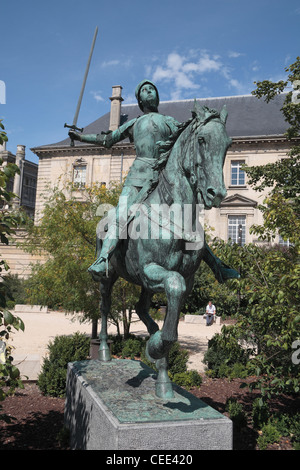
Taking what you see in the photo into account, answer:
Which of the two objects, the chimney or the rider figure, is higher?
the chimney

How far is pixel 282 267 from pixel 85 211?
28.8 feet

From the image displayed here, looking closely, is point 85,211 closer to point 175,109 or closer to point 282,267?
point 282,267

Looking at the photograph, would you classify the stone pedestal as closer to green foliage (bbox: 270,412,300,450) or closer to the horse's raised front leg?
the horse's raised front leg

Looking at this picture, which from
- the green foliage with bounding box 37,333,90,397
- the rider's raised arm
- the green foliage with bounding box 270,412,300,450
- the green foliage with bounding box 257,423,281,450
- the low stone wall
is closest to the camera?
the rider's raised arm

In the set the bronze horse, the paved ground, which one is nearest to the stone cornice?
the paved ground

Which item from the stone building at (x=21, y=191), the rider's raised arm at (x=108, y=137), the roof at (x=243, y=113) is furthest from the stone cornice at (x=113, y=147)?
the rider's raised arm at (x=108, y=137)

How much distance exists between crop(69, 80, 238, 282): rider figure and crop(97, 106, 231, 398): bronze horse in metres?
0.21

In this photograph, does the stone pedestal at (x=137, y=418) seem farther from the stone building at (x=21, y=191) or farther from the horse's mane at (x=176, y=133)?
the stone building at (x=21, y=191)

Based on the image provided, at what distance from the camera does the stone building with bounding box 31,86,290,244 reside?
3247 cm

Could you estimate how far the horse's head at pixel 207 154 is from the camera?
328cm
